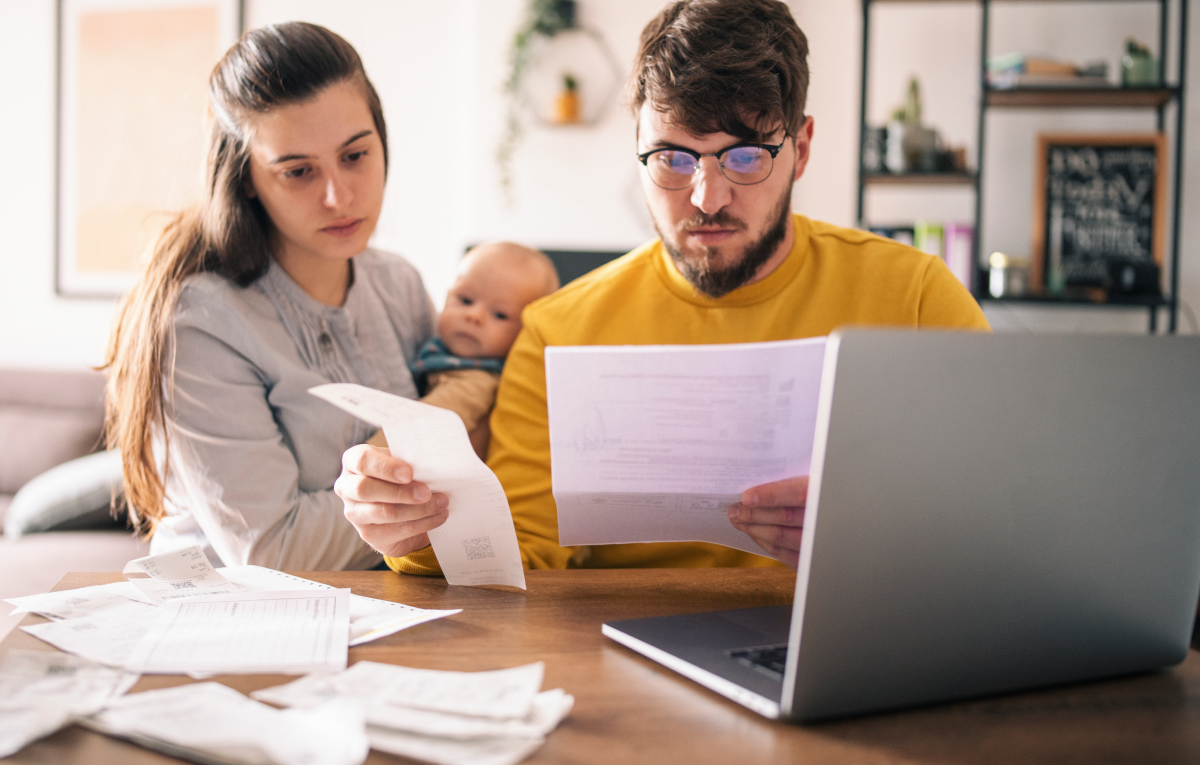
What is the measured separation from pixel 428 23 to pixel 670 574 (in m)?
2.98

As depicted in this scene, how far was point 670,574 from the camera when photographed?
3.41ft

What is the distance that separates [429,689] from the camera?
0.66 m

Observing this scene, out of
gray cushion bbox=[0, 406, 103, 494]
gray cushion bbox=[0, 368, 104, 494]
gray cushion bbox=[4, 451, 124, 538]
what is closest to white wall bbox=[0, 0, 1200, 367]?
gray cushion bbox=[0, 368, 104, 494]

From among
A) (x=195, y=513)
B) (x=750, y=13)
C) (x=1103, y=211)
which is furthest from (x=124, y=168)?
(x=1103, y=211)

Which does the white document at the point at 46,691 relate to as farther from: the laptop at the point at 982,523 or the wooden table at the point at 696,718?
the laptop at the point at 982,523

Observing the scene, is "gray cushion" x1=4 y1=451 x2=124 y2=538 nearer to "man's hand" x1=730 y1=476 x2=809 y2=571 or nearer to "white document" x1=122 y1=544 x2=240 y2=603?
"white document" x1=122 y1=544 x2=240 y2=603

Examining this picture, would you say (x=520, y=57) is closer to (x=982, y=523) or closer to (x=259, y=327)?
(x=259, y=327)

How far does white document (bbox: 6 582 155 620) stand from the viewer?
2.70ft

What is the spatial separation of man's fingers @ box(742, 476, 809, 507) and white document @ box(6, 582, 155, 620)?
58 centimetres

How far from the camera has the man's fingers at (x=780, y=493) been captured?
0.87 m

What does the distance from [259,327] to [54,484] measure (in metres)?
→ 1.53

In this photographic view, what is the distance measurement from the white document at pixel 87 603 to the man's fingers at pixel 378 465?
236mm

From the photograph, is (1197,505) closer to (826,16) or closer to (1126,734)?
(1126,734)

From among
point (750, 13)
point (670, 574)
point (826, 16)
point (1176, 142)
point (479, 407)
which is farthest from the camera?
point (826, 16)
